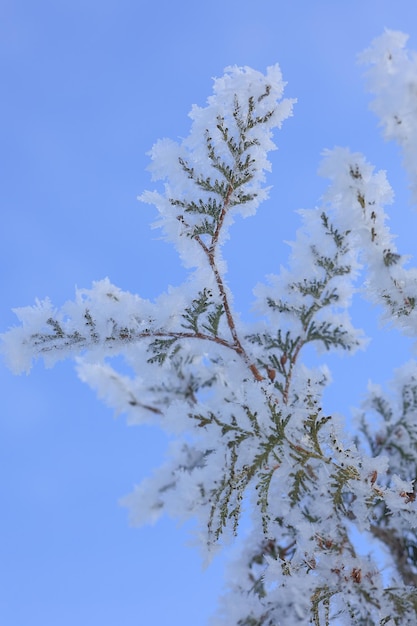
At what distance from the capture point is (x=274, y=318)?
5395 millimetres

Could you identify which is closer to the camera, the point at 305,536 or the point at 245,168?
the point at 305,536

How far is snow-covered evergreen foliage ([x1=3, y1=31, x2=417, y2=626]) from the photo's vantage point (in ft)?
11.0

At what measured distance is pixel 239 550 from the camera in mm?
7305

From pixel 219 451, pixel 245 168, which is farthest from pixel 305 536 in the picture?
pixel 245 168

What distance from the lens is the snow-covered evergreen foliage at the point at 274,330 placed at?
3359mm

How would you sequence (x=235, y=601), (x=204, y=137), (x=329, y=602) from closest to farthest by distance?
(x=329, y=602) → (x=204, y=137) → (x=235, y=601)

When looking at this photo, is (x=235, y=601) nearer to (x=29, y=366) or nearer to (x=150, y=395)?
(x=150, y=395)

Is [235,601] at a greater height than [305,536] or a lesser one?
greater

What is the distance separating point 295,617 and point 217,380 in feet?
9.29

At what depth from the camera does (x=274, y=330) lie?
213 inches

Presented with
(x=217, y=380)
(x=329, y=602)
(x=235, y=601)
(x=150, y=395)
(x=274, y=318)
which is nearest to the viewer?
(x=329, y=602)

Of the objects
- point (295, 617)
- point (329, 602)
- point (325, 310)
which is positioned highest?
point (325, 310)

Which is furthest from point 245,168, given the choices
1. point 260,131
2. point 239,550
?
point 239,550

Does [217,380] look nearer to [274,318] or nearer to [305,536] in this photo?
[274,318]
